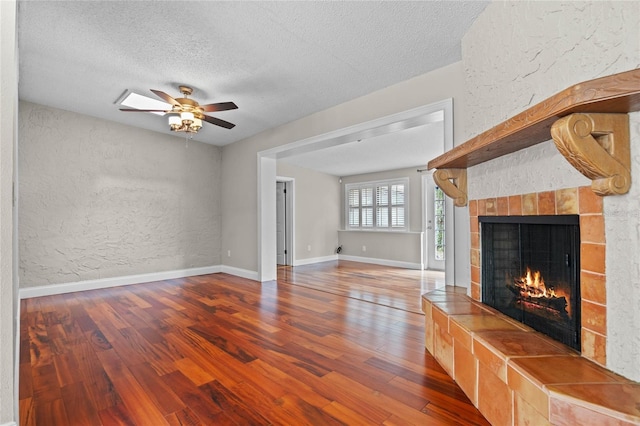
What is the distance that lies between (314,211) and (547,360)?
626 centimetres

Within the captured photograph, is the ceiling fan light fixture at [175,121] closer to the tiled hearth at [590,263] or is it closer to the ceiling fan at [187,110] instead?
the ceiling fan at [187,110]

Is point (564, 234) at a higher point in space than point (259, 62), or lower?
lower

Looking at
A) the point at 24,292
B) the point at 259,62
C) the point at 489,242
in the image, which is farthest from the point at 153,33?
the point at 24,292

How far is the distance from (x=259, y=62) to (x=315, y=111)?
135 cm

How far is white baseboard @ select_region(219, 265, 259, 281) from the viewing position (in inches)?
201

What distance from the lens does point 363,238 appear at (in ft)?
24.6

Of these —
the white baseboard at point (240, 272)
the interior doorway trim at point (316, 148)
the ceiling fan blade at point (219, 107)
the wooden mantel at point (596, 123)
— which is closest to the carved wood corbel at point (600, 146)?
the wooden mantel at point (596, 123)

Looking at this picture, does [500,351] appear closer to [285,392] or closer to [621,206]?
[621,206]

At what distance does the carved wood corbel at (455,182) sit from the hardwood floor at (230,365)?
125cm

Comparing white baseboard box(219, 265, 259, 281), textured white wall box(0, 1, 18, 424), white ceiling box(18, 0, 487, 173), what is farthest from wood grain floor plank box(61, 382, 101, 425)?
white baseboard box(219, 265, 259, 281)

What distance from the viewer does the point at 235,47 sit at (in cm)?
256

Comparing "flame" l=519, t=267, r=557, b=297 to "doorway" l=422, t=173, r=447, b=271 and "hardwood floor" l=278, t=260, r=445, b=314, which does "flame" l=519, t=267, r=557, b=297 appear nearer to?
"hardwood floor" l=278, t=260, r=445, b=314

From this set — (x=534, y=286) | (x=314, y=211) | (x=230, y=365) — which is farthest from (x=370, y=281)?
(x=534, y=286)

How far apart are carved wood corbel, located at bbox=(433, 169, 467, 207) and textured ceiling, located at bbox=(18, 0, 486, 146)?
44.4 inches
